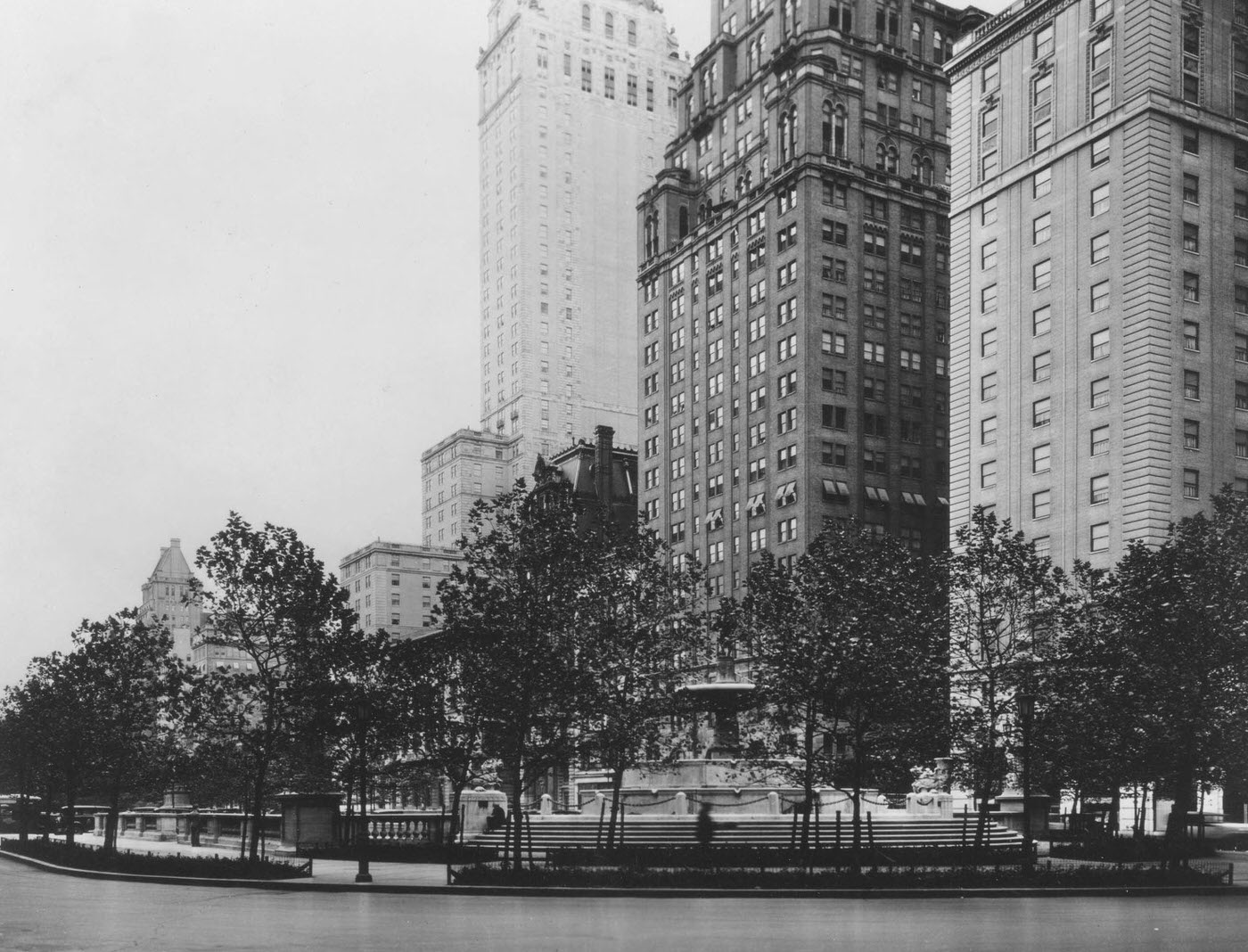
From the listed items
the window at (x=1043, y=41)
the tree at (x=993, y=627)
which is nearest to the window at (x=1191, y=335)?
the window at (x=1043, y=41)

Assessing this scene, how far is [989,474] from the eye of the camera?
275ft

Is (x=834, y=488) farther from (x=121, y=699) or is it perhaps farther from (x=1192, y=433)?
(x=121, y=699)

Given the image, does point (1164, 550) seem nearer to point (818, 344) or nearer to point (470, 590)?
point (470, 590)

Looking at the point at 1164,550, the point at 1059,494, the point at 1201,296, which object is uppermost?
the point at 1201,296

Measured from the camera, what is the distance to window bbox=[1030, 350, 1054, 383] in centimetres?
8031

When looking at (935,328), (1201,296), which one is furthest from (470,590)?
(935,328)

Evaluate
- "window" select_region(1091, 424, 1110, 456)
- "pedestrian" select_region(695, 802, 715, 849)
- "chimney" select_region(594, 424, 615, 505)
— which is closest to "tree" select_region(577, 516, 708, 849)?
"pedestrian" select_region(695, 802, 715, 849)

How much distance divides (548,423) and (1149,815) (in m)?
109

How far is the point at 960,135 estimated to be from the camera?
90.6 m

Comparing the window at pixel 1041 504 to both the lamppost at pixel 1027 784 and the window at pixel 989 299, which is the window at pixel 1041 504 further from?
the lamppost at pixel 1027 784

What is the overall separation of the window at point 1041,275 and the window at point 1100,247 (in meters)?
3.07

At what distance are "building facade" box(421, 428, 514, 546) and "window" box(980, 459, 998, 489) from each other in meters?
96.8

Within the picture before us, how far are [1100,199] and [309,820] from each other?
5369 centimetres

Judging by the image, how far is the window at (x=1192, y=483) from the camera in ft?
242
